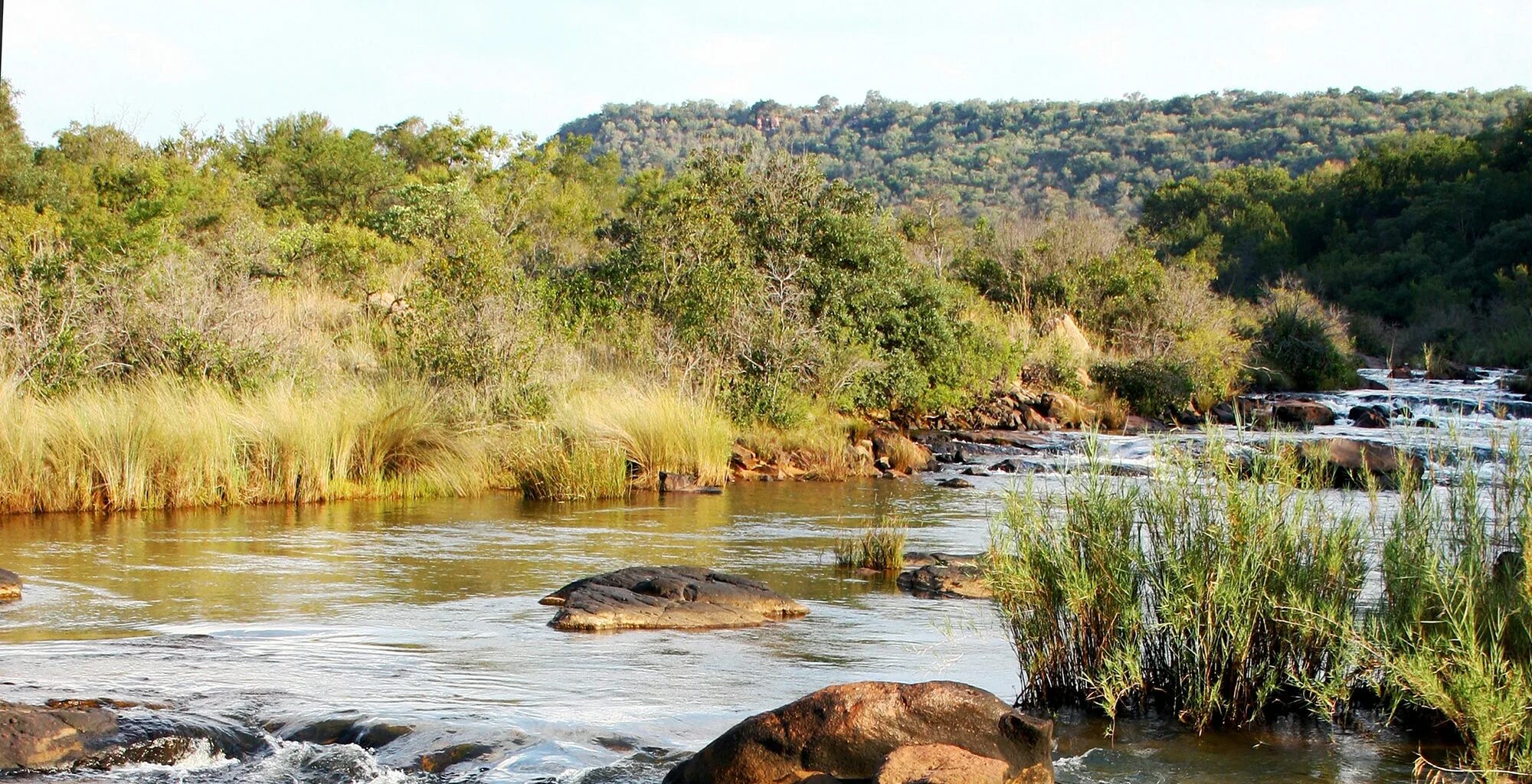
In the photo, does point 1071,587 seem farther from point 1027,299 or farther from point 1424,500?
point 1027,299

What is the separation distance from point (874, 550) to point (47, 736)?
266 inches

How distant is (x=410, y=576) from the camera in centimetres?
1028

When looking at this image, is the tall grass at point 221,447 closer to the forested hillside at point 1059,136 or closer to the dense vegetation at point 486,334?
the dense vegetation at point 486,334

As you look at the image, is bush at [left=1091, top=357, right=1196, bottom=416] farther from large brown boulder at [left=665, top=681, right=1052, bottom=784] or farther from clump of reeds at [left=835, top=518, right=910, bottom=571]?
large brown boulder at [left=665, top=681, right=1052, bottom=784]

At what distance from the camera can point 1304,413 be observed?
25766mm

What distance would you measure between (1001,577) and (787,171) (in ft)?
57.0

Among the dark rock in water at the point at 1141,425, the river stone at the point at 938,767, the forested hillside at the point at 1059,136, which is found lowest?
the river stone at the point at 938,767

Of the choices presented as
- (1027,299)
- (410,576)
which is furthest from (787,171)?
(410,576)

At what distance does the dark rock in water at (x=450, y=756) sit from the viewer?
18.6ft

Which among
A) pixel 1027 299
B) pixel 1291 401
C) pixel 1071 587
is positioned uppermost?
pixel 1027 299

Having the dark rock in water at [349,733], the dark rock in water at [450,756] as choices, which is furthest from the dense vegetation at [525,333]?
the dark rock in water at [450,756]

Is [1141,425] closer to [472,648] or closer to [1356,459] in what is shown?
[1356,459]

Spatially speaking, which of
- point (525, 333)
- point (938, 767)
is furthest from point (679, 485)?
point (938, 767)

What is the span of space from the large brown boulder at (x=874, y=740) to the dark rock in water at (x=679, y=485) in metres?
10.9
